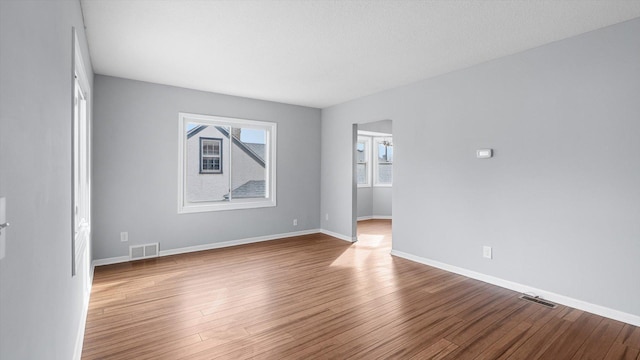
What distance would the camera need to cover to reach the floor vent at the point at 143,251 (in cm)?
443

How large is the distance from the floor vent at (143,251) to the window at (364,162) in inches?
205

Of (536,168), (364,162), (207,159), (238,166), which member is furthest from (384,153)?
(536,168)

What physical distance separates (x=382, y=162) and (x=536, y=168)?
5453 mm

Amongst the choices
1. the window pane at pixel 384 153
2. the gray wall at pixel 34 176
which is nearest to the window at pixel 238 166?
the gray wall at pixel 34 176

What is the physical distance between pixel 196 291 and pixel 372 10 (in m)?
3.15

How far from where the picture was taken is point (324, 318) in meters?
2.72

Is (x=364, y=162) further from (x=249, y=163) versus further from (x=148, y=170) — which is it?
(x=148, y=170)

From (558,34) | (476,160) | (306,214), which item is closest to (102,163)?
(306,214)

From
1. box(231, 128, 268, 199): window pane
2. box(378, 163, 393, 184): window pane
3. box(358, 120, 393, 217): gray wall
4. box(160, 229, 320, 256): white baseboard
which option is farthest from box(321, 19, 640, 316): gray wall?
box(378, 163, 393, 184): window pane

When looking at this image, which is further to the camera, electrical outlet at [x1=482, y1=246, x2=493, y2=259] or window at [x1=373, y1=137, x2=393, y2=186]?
window at [x1=373, y1=137, x2=393, y2=186]

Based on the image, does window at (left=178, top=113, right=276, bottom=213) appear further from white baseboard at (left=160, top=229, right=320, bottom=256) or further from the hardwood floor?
the hardwood floor

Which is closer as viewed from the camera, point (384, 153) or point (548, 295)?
point (548, 295)

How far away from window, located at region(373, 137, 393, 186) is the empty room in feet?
10.7

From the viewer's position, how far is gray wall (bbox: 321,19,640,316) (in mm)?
2721
